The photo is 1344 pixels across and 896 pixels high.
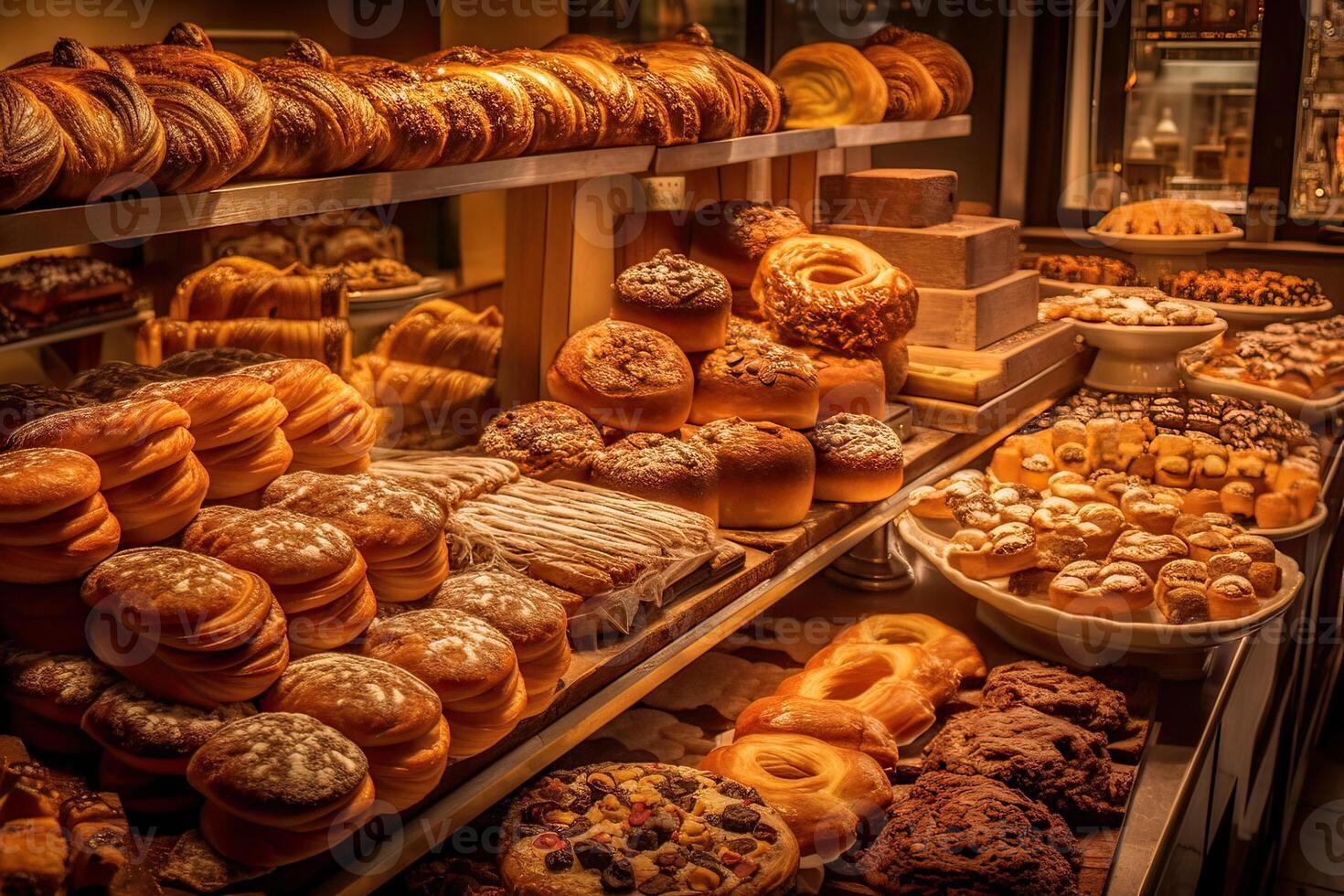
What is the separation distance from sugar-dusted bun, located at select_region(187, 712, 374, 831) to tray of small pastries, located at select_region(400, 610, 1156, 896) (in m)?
0.34

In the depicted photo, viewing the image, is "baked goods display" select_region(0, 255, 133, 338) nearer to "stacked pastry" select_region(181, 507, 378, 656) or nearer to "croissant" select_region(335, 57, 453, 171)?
"croissant" select_region(335, 57, 453, 171)

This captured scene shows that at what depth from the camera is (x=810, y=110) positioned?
3439mm

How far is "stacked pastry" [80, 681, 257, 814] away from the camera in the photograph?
4.38ft

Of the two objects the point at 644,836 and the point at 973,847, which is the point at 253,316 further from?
the point at 973,847

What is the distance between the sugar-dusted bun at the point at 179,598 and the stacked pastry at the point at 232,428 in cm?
22

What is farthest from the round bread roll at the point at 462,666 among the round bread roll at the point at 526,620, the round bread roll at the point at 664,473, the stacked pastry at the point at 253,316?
the stacked pastry at the point at 253,316

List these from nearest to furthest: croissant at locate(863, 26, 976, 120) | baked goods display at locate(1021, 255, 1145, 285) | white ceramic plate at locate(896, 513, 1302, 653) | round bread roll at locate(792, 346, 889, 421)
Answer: white ceramic plate at locate(896, 513, 1302, 653)
round bread roll at locate(792, 346, 889, 421)
croissant at locate(863, 26, 976, 120)
baked goods display at locate(1021, 255, 1145, 285)

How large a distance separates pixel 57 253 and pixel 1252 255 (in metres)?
4.69

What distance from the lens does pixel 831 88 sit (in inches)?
135

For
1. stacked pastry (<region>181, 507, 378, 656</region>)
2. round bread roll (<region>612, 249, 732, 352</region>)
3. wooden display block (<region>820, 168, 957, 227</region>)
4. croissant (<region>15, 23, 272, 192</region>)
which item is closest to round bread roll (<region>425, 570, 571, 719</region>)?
Answer: stacked pastry (<region>181, 507, 378, 656</region>)

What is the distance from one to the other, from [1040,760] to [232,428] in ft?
4.43

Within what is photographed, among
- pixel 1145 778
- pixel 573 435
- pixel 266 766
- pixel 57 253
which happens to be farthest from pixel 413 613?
pixel 57 253

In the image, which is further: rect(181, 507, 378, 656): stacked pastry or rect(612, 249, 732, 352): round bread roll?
rect(612, 249, 732, 352): round bread roll

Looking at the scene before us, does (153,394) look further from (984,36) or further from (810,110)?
(984,36)
